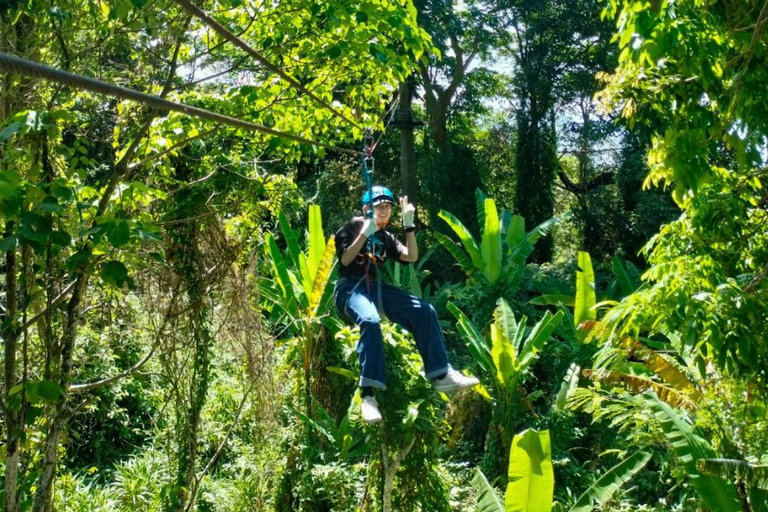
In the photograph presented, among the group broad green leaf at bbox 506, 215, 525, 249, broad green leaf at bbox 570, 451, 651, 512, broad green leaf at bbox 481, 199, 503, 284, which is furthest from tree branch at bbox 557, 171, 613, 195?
broad green leaf at bbox 570, 451, 651, 512

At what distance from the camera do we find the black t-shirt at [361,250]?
5121mm

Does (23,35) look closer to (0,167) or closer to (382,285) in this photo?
(0,167)

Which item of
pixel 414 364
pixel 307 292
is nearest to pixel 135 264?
pixel 414 364

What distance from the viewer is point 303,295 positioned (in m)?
7.25

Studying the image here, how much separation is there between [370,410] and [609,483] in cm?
171

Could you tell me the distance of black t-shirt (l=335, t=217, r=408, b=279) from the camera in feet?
16.8

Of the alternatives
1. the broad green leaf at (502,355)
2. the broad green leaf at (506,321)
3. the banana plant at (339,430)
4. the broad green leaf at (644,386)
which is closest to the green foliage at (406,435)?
the banana plant at (339,430)

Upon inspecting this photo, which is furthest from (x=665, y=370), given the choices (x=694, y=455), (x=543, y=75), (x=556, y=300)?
(x=543, y=75)

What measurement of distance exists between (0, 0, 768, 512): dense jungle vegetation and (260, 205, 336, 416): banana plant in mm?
25

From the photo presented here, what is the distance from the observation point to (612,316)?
375 centimetres

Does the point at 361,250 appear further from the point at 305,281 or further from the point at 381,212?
the point at 305,281

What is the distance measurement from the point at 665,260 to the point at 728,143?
2.16ft

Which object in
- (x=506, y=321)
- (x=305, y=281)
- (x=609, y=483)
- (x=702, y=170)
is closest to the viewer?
(x=702, y=170)

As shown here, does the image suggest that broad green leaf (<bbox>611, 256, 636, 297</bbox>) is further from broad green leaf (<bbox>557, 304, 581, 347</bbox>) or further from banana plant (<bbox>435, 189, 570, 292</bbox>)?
broad green leaf (<bbox>557, 304, 581, 347</bbox>)
